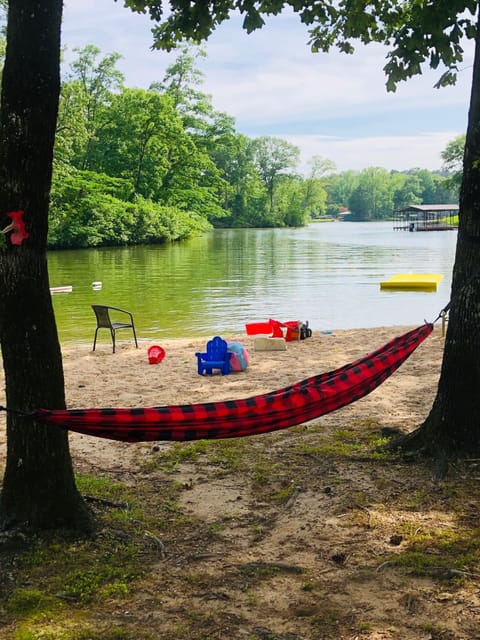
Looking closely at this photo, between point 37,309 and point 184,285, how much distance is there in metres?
15.4

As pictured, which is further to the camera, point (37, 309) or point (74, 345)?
point (74, 345)

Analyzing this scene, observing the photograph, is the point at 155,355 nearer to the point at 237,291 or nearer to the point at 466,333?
the point at 466,333

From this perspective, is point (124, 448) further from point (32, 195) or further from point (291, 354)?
point (291, 354)

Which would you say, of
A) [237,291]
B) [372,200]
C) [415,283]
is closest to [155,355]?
[237,291]

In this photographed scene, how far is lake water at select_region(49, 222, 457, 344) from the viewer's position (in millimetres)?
12391

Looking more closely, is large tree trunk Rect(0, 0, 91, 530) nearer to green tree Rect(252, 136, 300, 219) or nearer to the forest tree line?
the forest tree line

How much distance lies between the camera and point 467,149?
379cm

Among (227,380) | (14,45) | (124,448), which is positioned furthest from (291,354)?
(14,45)

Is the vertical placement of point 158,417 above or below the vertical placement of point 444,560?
above

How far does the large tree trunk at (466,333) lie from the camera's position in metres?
3.76

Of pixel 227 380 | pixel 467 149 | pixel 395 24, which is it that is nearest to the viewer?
pixel 467 149

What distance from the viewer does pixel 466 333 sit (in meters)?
3.82

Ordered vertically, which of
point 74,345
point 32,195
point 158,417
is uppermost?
point 32,195

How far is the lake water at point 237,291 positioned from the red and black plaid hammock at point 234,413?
7343 mm
